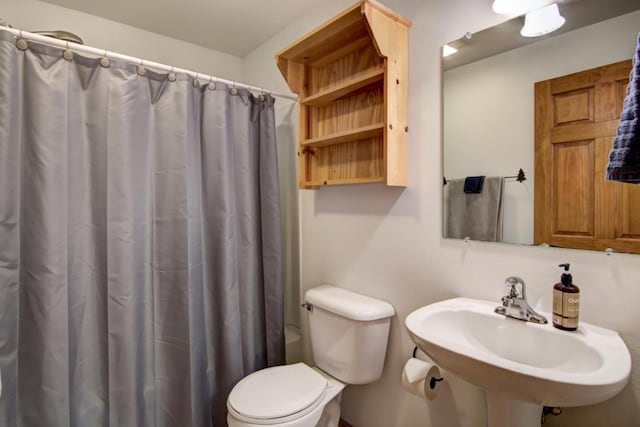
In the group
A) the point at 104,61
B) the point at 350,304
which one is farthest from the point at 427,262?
the point at 104,61

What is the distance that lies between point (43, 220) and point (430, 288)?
1.54 m

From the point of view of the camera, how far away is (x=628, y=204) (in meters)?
0.84

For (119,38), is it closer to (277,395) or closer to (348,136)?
(348,136)

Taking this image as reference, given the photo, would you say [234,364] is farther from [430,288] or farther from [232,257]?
[430,288]

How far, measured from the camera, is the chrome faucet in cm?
95

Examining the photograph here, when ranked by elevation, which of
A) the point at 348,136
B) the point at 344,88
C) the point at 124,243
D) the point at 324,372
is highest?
the point at 344,88

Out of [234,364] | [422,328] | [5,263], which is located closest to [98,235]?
[5,263]

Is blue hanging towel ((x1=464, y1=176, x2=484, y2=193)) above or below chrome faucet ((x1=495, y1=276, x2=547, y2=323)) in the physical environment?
above

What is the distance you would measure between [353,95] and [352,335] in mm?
1130

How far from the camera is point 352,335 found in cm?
134

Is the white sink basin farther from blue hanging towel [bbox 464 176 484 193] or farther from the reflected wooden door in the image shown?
blue hanging towel [bbox 464 176 484 193]

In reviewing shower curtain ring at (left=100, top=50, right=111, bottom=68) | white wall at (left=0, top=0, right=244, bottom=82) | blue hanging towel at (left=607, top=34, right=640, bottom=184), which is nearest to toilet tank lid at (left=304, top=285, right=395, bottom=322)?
blue hanging towel at (left=607, top=34, right=640, bottom=184)

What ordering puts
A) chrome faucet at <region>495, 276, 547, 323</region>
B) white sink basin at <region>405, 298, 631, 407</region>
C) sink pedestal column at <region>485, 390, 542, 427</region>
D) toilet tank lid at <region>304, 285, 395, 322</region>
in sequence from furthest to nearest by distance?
toilet tank lid at <region>304, 285, 395, 322</region>, chrome faucet at <region>495, 276, 547, 323</region>, sink pedestal column at <region>485, 390, 542, 427</region>, white sink basin at <region>405, 298, 631, 407</region>

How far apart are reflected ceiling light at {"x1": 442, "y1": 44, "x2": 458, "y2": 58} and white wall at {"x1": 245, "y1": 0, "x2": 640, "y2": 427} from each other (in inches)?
1.4
